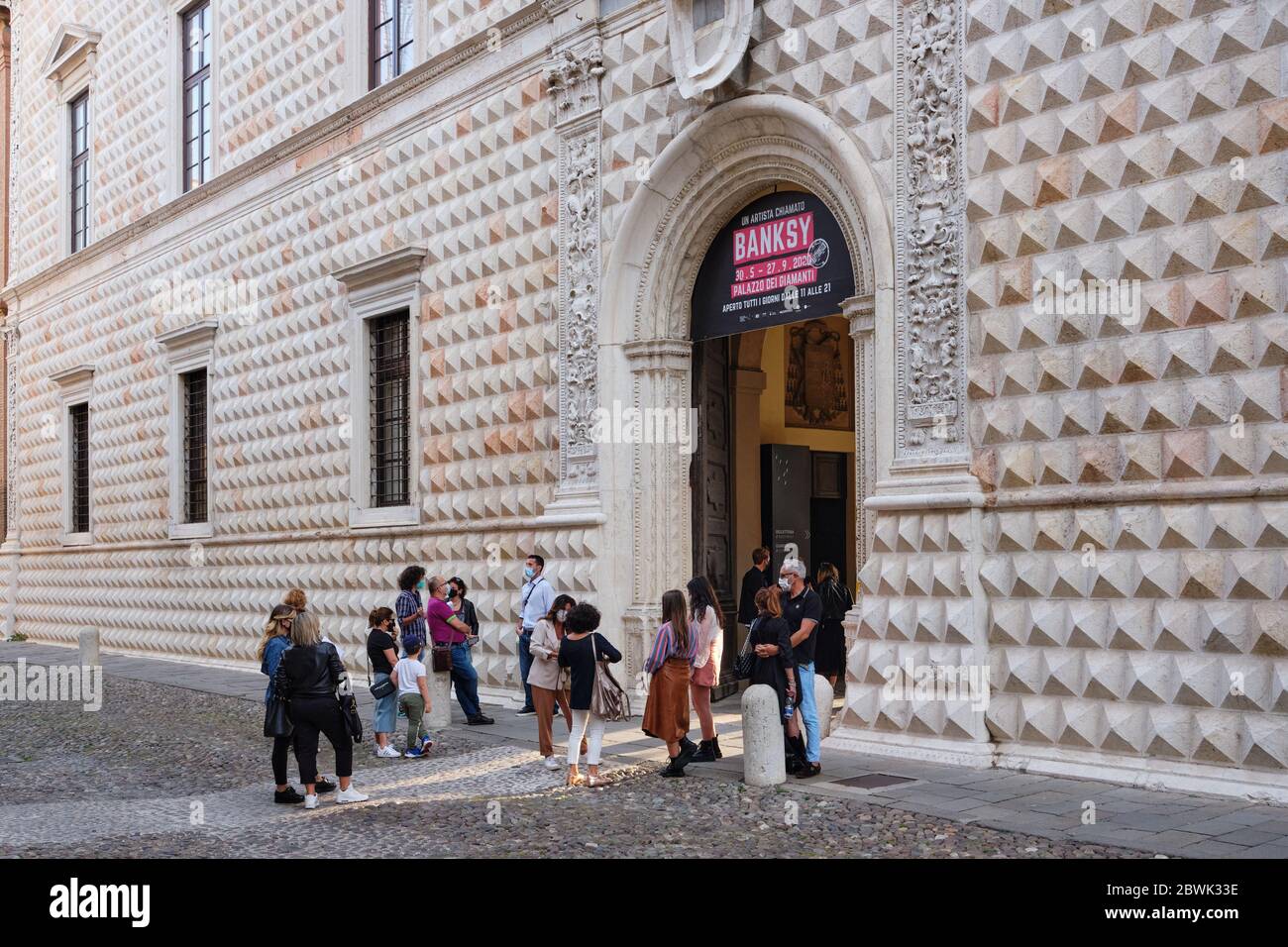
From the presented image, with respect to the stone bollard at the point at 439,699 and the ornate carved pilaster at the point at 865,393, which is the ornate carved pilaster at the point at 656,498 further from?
the ornate carved pilaster at the point at 865,393

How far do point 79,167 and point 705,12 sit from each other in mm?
18517

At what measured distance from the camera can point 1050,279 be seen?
383 inches

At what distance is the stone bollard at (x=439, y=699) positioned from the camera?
494 inches

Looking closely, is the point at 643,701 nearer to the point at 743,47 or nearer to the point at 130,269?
the point at 743,47

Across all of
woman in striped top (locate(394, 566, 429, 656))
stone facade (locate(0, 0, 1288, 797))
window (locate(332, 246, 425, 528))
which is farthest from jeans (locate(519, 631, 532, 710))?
window (locate(332, 246, 425, 528))

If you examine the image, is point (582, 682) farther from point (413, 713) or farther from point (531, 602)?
point (531, 602)

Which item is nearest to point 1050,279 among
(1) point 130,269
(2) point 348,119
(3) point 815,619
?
(3) point 815,619

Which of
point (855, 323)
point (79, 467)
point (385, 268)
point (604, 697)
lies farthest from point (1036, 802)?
point (79, 467)

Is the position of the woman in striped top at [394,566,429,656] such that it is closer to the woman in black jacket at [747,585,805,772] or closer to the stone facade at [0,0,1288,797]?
the stone facade at [0,0,1288,797]

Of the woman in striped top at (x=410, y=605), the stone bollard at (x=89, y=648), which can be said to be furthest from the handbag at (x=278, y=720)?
the stone bollard at (x=89, y=648)

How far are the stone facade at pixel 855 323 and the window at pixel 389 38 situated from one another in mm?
292

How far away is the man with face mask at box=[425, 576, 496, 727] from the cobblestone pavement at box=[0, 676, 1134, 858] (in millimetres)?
675

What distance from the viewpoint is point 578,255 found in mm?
14156
